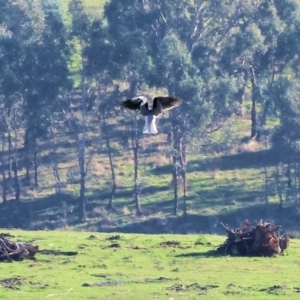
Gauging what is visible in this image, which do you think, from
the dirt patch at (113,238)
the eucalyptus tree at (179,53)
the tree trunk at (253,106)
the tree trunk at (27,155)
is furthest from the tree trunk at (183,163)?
the dirt patch at (113,238)

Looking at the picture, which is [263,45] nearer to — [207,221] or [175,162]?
[175,162]

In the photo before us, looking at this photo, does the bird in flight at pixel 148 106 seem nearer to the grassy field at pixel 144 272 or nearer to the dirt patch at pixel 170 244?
the grassy field at pixel 144 272

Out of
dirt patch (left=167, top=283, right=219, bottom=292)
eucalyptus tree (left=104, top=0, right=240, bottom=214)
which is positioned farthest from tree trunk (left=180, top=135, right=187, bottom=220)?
dirt patch (left=167, top=283, right=219, bottom=292)

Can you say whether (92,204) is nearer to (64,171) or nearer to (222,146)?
(64,171)

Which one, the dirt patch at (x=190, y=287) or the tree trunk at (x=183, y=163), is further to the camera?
the tree trunk at (x=183, y=163)

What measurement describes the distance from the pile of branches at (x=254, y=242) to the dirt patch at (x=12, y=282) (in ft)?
17.2

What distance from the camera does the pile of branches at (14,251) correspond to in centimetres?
2747

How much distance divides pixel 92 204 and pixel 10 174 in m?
4.47

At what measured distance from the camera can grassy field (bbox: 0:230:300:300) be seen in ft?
79.3

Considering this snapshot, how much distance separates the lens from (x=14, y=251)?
90.5ft

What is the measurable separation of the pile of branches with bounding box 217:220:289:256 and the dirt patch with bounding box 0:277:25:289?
206 inches

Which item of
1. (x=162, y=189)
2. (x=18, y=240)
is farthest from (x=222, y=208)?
(x=18, y=240)

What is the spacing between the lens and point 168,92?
54906 millimetres

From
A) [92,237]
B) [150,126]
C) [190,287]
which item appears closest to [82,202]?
[92,237]
